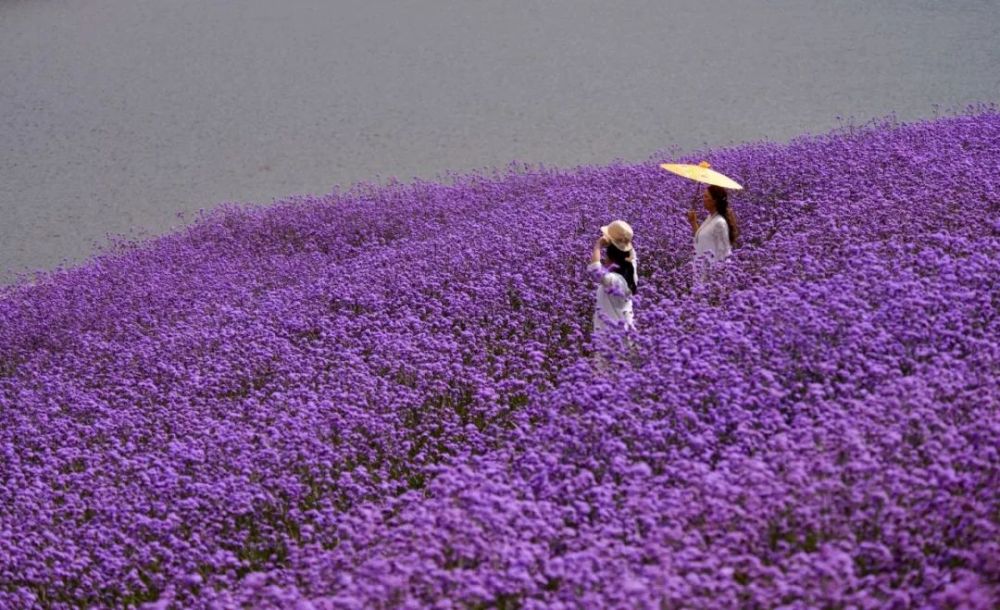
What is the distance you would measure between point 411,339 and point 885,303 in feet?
7.25

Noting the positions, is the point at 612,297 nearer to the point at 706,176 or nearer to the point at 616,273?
the point at 616,273

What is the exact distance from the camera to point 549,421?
3730mm

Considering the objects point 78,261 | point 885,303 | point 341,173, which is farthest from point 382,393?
point 341,173

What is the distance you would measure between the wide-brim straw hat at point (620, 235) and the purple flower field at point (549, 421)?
1.29 ft

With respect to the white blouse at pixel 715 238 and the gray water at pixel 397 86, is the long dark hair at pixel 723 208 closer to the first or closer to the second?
the white blouse at pixel 715 238

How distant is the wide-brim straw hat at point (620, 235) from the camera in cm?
530

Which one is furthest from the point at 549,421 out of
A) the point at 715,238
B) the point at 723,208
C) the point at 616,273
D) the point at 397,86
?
the point at 397,86

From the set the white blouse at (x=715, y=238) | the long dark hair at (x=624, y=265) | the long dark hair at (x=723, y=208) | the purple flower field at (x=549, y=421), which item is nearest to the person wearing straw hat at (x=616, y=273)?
the long dark hair at (x=624, y=265)

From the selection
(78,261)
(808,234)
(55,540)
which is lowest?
(78,261)

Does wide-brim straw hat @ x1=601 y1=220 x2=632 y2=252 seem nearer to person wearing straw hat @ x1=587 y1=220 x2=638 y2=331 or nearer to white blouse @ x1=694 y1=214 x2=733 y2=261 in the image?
person wearing straw hat @ x1=587 y1=220 x2=638 y2=331

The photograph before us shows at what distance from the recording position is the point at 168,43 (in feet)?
46.8

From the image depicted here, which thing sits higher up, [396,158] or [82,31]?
[82,31]

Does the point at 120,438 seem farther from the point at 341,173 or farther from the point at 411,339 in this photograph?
the point at 341,173

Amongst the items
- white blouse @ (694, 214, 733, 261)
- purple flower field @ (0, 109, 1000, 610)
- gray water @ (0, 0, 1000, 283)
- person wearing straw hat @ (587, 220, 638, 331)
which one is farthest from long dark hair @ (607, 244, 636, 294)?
gray water @ (0, 0, 1000, 283)
